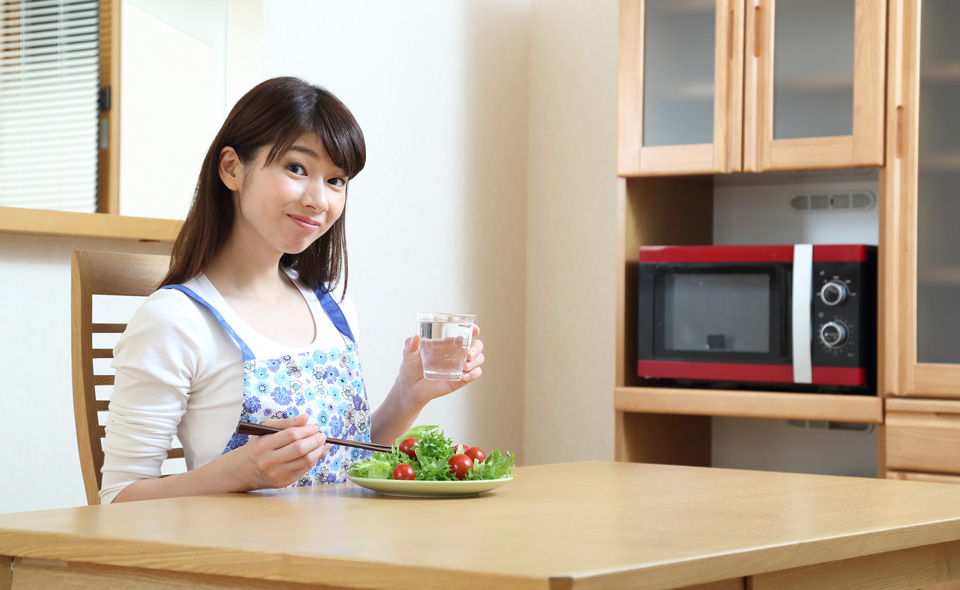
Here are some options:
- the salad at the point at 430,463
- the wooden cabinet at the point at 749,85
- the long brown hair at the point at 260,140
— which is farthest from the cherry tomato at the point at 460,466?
the wooden cabinet at the point at 749,85

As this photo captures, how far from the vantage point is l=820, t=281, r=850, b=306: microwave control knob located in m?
2.67

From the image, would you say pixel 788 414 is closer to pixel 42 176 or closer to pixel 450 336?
pixel 450 336

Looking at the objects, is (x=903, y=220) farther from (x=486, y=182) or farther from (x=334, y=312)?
(x=334, y=312)

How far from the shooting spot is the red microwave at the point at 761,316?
267cm

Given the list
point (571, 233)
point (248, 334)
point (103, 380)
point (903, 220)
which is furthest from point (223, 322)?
point (571, 233)

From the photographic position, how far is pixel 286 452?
1.21 m

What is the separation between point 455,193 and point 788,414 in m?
1.24

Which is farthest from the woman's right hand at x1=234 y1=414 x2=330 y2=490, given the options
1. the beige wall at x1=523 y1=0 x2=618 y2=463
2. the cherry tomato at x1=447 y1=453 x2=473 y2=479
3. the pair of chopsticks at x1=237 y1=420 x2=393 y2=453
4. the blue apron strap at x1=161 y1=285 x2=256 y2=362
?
the beige wall at x1=523 y1=0 x2=618 y2=463

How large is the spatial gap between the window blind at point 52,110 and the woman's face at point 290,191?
133cm

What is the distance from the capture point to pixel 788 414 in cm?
271

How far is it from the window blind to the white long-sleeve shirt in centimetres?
139

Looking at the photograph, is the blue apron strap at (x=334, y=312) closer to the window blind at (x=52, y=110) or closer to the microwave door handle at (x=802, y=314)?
the window blind at (x=52, y=110)

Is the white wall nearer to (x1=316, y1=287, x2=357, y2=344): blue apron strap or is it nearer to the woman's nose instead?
(x1=316, y1=287, x2=357, y2=344): blue apron strap

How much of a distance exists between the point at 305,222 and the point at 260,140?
0.44 ft
